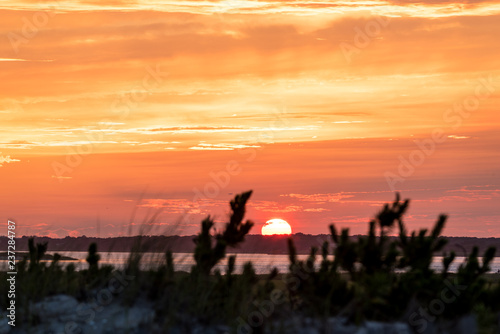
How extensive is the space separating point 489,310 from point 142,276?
559 centimetres

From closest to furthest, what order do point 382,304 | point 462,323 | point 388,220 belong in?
point 462,323
point 382,304
point 388,220

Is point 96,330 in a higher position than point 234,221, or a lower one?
lower

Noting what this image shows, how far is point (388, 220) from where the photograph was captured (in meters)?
11.5

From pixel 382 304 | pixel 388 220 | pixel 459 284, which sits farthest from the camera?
pixel 388 220

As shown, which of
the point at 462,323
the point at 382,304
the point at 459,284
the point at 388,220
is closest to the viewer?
the point at 462,323

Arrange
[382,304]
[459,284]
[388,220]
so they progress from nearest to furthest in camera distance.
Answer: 1. [382,304]
2. [459,284]
3. [388,220]

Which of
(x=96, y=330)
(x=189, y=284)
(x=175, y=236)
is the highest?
(x=175, y=236)

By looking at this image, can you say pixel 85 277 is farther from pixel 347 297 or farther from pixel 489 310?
pixel 489 310

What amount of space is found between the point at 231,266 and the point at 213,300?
0.99m

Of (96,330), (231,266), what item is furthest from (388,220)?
(96,330)

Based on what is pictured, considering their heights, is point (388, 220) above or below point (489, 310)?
above

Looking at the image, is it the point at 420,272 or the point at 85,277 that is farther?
the point at 85,277

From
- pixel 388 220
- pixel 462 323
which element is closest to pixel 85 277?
pixel 388 220

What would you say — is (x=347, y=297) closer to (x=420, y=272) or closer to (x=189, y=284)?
(x=420, y=272)
